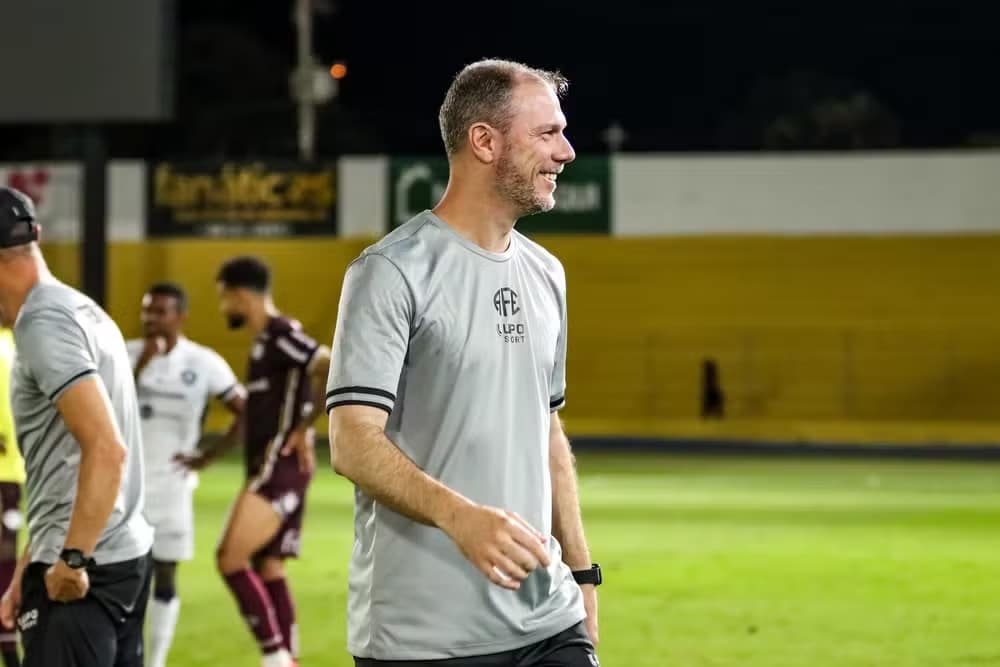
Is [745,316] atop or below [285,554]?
atop

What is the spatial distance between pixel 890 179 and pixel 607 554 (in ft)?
73.3

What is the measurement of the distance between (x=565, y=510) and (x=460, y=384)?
616 mm

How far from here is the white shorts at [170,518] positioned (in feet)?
32.3

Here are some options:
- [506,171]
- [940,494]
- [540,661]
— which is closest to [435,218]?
[506,171]

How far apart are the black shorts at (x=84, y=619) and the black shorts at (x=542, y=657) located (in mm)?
1211

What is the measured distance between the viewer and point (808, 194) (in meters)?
36.7

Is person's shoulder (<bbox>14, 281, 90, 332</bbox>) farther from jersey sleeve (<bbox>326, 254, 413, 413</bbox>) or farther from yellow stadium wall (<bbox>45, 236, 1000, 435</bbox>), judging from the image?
yellow stadium wall (<bbox>45, 236, 1000, 435</bbox>)

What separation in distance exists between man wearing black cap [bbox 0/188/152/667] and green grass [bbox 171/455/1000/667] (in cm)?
474

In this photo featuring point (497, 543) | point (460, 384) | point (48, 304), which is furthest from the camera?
point (48, 304)

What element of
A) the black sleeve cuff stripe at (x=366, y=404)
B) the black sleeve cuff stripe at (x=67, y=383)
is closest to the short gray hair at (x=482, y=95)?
the black sleeve cuff stripe at (x=366, y=404)

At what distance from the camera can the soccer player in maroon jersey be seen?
30.3 feet

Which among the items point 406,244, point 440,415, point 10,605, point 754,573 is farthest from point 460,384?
point 754,573

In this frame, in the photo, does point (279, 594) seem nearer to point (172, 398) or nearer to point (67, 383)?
point (172, 398)

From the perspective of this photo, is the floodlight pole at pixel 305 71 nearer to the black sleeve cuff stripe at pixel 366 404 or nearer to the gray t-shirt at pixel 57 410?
the gray t-shirt at pixel 57 410
